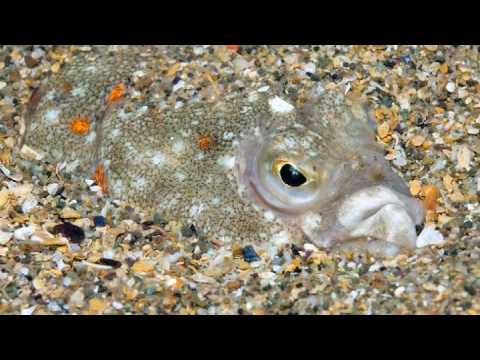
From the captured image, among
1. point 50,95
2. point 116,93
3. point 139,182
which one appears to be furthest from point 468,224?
point 50,95

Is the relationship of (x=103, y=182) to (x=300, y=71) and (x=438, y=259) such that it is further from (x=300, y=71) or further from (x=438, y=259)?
(x=438, y=259)

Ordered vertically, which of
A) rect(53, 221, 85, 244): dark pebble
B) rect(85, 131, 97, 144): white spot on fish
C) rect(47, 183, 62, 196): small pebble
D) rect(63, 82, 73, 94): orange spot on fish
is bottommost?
rect(53, 221, 85, 244): dark pebble

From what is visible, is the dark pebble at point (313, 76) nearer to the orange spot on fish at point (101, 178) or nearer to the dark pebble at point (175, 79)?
the dark pebble at point (175, 79)

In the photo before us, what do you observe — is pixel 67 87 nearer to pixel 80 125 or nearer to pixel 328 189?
pixel 80 125

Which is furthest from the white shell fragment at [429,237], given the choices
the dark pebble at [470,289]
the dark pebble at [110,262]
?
the dark pebble at [110,262]

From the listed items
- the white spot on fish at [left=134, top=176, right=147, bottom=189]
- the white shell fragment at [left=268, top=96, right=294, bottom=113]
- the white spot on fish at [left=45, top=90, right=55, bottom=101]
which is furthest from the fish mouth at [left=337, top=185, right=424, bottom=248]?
the white spot on fish at [left=45, top=90, right=55, bottom=101]

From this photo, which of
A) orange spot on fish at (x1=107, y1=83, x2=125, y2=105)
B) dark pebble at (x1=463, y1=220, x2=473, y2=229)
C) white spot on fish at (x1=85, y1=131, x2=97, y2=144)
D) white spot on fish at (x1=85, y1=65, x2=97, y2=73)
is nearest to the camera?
dark pebble at (x1=463, y1=220, x2=473, y2=229)

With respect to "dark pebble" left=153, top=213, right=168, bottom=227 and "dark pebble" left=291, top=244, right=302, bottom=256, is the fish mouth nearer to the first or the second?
"dark pebble" left=291, top=244, right=302, bottom=256
